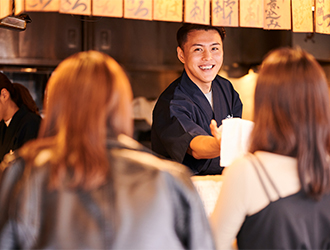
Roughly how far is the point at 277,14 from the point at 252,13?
0.42 feet

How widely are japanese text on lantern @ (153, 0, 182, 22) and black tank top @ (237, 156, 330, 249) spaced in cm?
81

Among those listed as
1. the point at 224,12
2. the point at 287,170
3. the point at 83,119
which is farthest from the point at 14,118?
the point at 287,170

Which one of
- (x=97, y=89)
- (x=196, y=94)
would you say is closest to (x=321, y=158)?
(x=97, y=89)

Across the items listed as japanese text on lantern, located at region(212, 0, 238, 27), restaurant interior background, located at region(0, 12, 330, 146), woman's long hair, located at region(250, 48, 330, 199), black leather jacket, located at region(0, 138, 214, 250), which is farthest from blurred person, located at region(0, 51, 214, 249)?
restaurant interior background, located at region(0, 12, 330, 146)

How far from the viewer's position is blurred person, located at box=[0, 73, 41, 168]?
9.41 feet

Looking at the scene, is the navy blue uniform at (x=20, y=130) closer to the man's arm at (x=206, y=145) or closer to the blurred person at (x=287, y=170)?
the man's arm at (x=206, y=145)

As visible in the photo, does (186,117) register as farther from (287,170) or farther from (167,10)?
(287,170)

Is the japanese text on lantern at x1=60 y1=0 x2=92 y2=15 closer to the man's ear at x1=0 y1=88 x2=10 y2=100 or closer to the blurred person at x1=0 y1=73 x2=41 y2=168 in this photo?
the blurred person at x1=0 y1=73 x2=41 y2=168

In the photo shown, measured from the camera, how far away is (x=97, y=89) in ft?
3.25

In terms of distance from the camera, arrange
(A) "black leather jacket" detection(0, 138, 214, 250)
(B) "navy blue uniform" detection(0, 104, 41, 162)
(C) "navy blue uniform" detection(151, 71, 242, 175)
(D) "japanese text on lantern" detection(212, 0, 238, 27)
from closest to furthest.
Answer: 1. (A) "black leather jacket" detection(0, 138, 214, 250)
2. (D) "japanese text on lantern" detection(212, 0, 238, 27)
3. (C) "navy blue uniform" detection(151, 71, 242, 175)
4. (B) "navy blue uniform" detection(0, 104, 41, 162)

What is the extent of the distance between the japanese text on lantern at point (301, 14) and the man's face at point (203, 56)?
22.1 inches

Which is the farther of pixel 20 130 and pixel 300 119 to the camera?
pixel 20 130

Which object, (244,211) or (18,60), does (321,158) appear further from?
(18,60)

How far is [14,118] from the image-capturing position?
294 cm
